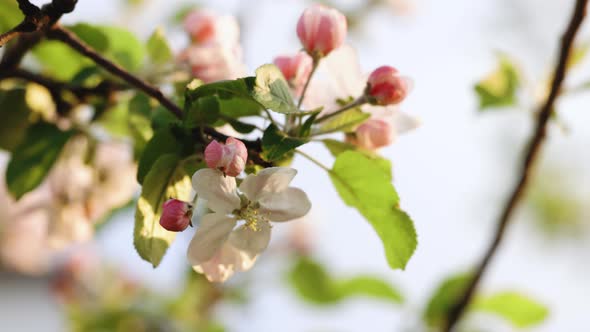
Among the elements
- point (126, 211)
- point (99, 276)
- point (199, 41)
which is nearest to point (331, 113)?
point (199, 41)

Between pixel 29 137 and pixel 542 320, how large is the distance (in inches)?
39.8

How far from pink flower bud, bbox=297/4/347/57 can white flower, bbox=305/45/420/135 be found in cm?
4

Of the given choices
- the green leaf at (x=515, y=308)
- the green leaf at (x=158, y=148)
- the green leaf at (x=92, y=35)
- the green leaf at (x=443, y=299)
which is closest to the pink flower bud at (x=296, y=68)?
the green leaf at (x=158, y=148)

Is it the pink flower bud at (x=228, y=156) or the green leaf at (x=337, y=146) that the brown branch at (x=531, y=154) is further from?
the pink flower bud at (x=228, y=156)

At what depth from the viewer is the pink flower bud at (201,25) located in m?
0.85

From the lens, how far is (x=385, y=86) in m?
0.65

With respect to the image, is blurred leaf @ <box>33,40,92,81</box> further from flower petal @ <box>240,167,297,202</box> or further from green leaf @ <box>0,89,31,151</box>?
flower petal @ <box>240,167,297,202</box>

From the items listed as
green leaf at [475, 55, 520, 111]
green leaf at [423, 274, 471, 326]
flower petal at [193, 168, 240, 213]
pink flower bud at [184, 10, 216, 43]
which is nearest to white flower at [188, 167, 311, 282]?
flower petal at [193, 168, 240, 213]

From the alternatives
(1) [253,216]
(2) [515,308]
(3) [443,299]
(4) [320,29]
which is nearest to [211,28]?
(4) [320,29]

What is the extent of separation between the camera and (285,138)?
594mm

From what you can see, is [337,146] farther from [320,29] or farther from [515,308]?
[515,308]

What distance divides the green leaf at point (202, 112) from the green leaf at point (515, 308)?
940mm

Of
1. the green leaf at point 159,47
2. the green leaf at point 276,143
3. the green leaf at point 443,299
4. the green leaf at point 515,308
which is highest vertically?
the green leaf at point 515,308

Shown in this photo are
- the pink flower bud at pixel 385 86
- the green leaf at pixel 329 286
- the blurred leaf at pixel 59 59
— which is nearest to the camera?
the pink flower bud at pixel 385 86
